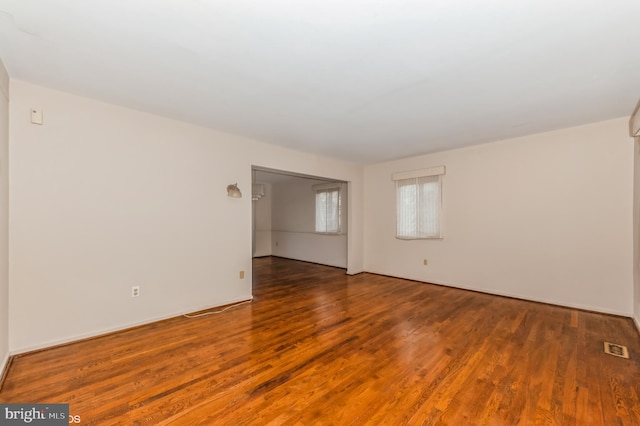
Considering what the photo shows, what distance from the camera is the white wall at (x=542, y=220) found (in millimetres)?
3133

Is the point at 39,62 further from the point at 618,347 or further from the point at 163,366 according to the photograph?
the point at 618,347

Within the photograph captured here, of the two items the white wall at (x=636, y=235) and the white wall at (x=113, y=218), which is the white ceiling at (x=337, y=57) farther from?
the white wall at (x=636, y=235)

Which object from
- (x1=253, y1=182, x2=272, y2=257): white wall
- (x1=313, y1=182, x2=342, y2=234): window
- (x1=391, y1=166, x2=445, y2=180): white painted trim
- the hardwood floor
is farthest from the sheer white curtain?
the hardwood floor

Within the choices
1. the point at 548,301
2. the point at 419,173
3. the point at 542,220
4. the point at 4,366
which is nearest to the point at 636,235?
the point at 542,220

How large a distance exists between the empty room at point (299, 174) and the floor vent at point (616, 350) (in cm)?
3

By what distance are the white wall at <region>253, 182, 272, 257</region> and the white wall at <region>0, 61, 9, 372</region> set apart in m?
5.70

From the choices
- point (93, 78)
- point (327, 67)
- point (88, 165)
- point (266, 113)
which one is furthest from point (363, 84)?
point (88, 165)

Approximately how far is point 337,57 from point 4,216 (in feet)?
9.40

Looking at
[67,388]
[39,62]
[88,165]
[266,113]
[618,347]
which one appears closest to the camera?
[67,388]

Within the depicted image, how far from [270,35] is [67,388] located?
2.70m

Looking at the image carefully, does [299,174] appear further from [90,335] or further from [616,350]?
[616,350]

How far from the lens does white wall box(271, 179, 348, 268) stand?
20.8 ft

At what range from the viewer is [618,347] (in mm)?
2373

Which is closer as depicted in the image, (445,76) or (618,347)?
(445,76)
